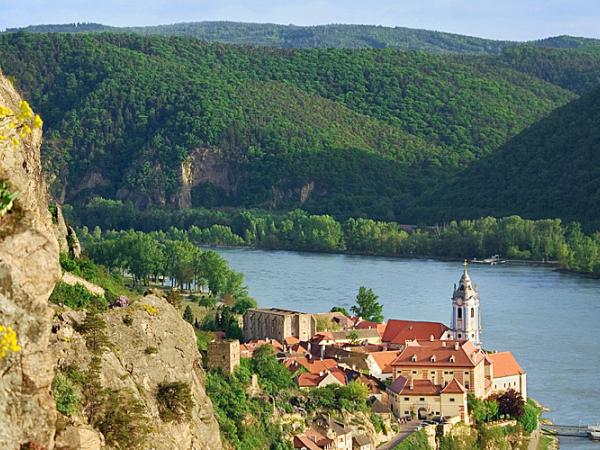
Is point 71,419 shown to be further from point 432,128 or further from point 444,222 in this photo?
point 432,128

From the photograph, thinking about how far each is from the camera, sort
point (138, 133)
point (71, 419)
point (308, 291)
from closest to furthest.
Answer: point (71, 419)
point (308, 291)
point (138, 133)

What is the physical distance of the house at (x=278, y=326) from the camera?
36250mm

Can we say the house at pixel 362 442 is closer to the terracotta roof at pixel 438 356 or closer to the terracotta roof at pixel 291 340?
the terracotta roof at pixel 438 356

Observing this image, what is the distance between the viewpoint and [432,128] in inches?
5832

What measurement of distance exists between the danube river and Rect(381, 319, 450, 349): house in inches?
88.4

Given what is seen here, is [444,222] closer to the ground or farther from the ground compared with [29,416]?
closer to the ground

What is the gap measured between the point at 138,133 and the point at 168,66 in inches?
390

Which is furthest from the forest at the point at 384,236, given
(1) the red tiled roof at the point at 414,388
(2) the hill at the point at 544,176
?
(1) the red tiled roof at the point at 414,388

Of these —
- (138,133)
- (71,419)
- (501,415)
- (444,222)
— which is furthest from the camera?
(138,133)

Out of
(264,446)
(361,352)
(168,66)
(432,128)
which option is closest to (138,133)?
(168,66)

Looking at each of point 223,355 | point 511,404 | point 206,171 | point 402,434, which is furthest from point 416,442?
point 206,171

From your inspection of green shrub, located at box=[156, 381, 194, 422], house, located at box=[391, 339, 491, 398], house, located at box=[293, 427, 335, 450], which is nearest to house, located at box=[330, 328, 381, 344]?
house, located at box=[391, 339, 491, 398]

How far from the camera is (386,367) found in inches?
1267

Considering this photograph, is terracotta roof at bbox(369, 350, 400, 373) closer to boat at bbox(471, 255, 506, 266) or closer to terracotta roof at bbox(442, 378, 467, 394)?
terracotta roof at bbox(442, 378, 467, 394)
